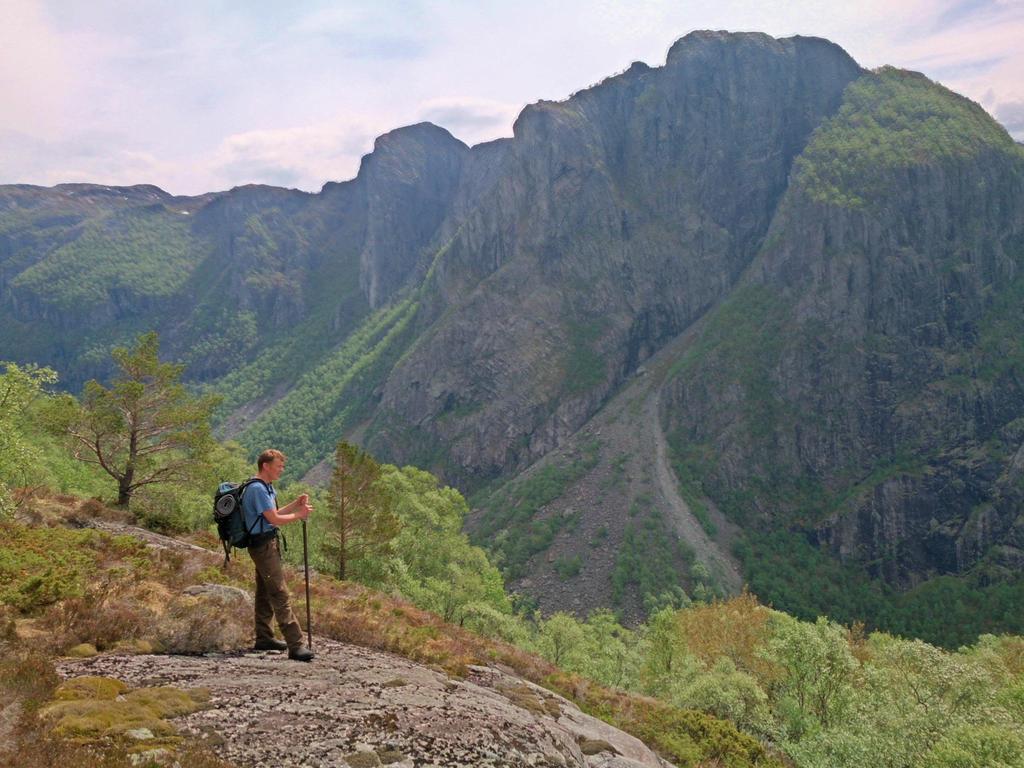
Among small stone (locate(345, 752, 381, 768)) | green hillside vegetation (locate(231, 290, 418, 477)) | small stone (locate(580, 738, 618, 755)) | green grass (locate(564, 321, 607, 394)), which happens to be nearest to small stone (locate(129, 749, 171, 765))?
small stone (locate(345, 752, 381, 768))

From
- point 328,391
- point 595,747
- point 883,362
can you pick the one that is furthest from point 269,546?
point 328,391

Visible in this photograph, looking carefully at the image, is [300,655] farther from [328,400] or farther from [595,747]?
[328,400]

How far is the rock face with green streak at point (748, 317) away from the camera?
100 metres

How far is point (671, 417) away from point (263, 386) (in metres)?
140

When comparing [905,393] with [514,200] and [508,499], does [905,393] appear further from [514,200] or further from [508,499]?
[514,200]

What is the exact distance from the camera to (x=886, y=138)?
124125 mm

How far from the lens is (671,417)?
115 m

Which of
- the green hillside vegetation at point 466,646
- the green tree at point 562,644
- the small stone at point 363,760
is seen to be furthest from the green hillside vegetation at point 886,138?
the small stone at point 363,760

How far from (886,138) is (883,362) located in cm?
5036

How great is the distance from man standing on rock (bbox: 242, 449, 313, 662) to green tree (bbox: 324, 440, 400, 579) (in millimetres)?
15756

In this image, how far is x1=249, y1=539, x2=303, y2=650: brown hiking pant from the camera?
1048 centimetres

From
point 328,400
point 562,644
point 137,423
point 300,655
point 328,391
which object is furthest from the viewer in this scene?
point 328,391

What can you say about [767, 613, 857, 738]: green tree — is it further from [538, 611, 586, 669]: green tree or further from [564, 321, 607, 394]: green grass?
[564, 321, 607, 394]: green grass

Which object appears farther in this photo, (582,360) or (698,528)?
(582,360)
